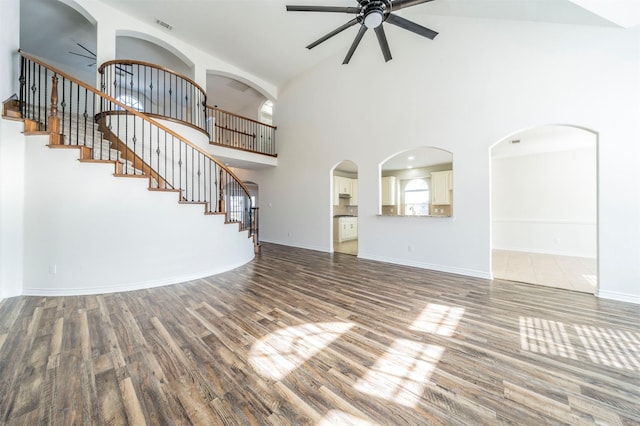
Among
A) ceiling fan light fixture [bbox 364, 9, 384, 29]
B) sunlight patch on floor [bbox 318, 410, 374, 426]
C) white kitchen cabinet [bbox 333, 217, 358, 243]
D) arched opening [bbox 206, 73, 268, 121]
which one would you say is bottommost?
sunlight patch on floor [bbox 318, 410, 374, 426]

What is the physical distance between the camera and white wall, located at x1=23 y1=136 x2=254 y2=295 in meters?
2.89

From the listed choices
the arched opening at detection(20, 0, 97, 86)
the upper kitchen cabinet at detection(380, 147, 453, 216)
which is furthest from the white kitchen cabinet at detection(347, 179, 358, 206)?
the arched opening at detection(20, 0, 97, 86)

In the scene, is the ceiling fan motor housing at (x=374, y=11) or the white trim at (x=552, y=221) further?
the white trim at (x=552, y=221)

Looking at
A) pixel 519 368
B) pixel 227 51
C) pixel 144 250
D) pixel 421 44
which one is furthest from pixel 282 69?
pixel 519 368

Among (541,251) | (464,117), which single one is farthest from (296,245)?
(541,251)

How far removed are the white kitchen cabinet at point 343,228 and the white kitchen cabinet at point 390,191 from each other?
1.69 metres

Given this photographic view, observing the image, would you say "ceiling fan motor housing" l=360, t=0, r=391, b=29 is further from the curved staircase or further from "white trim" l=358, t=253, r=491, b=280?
"white trim" l=358, t=253, r=491, b=280

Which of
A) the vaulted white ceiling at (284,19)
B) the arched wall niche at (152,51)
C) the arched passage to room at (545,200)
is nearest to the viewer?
the vaulted white ceiling at (284,19)

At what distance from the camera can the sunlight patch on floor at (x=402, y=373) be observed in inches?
54.9

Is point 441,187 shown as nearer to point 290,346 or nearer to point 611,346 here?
point 611,346

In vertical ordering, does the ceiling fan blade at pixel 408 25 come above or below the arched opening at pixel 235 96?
below

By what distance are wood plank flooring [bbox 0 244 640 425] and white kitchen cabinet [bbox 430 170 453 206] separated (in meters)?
4.90

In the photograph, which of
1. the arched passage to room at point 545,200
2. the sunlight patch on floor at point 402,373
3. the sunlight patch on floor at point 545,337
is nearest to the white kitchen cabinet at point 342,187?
the arched passage to room at point 545,200

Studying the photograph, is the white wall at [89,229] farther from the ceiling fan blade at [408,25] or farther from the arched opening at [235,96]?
the arched opening at [235,96]
